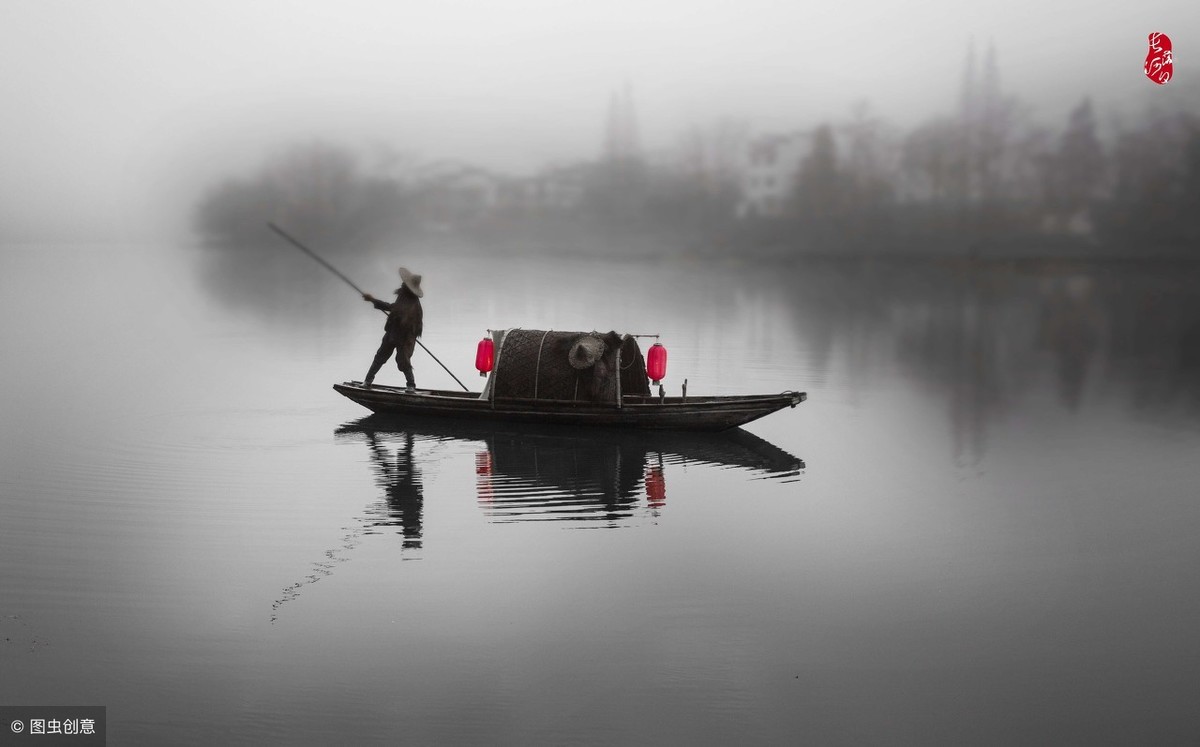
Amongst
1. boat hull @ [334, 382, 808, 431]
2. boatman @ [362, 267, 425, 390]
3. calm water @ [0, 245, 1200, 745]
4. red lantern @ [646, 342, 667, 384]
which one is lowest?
calm water @ [0, 245, 1200, 745]

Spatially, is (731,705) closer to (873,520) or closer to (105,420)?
(873,520)

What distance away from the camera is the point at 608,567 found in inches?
294

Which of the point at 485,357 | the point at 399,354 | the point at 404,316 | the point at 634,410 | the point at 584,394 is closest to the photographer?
the point at 634,410

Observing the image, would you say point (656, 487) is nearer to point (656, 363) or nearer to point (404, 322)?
point (656, 363)

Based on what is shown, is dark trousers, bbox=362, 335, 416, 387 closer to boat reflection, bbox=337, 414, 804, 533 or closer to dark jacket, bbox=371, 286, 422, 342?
dark jacket, bbox=371, 286, 422, 342

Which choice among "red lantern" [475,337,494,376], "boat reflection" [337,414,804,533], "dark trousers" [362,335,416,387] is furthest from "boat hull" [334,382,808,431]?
"dark trousers" [362,335,416,387]

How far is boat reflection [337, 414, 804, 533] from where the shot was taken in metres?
9.07

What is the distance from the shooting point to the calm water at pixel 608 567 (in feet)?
17.8

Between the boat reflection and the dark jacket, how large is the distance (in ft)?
3.33

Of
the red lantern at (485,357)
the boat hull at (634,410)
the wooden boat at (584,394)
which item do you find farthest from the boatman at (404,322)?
the wooden boat at (584,394)

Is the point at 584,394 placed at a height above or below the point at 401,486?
above

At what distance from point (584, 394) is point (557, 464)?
120cm

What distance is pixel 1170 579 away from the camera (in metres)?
7.36

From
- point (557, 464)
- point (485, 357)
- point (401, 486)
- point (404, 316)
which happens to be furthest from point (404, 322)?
point (401, 486)
